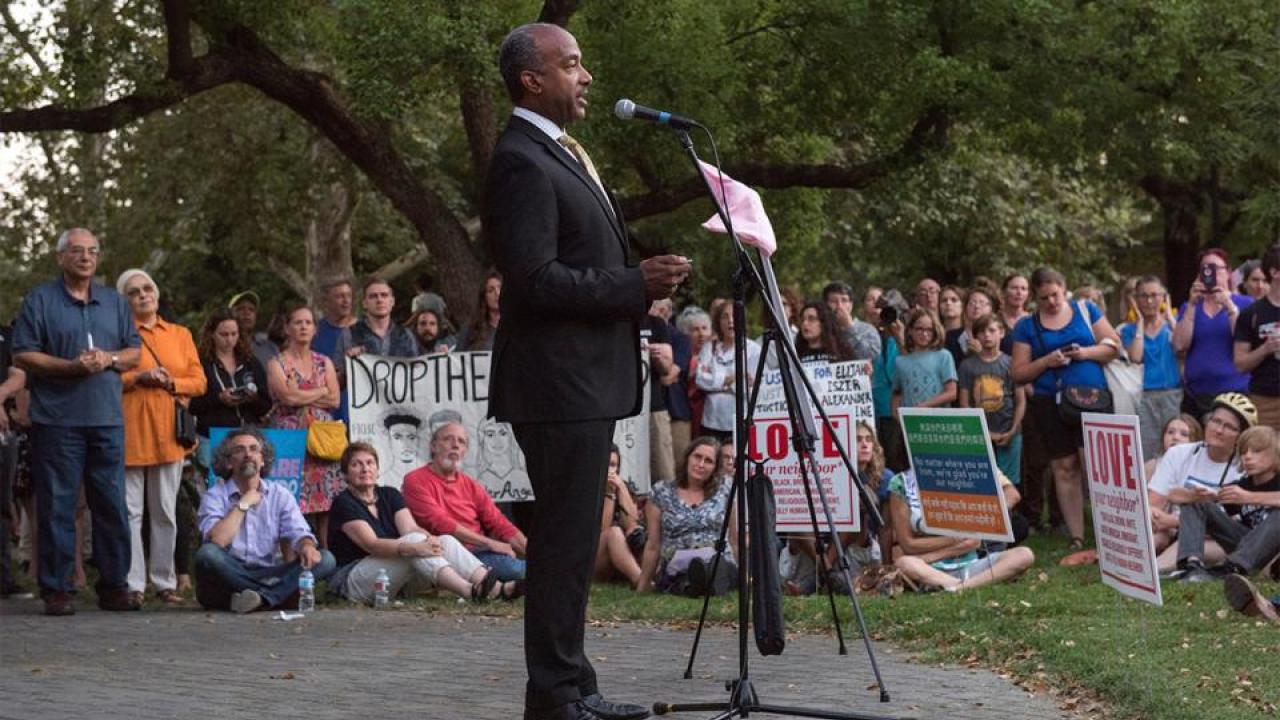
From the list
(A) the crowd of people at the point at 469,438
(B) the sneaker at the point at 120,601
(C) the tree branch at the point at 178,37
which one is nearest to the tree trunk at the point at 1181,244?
A: (A) the crowd of people at the point at 469,438

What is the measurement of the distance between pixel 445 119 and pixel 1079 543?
20481 millimetres

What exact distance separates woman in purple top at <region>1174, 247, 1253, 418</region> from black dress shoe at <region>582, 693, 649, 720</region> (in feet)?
31.1

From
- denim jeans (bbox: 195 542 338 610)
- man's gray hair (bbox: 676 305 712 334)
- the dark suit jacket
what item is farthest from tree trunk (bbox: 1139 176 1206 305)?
the dark suit jacket

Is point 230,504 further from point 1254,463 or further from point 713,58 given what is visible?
point 713,58

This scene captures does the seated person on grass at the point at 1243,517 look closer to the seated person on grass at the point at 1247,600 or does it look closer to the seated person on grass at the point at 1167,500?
the seated person on grass at the point at 1167,500

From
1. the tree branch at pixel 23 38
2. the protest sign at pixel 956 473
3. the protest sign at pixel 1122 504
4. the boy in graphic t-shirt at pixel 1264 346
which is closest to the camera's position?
the protest sign at pixel 1122 504

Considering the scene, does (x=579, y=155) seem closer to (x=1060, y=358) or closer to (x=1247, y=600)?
(x=1247, y=600)

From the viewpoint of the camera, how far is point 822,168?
992 inches

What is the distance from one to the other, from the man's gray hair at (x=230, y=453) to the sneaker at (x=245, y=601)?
882 mm

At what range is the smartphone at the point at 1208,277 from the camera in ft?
50.9

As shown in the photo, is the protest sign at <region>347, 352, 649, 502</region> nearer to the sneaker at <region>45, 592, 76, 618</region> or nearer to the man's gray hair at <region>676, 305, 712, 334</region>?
the man's gray hair at <region>676, 305, 712, 334</region>

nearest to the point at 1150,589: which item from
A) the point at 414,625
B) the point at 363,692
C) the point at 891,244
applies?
the point at 363,692

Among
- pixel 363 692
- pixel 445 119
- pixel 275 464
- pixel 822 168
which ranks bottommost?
pixel 363 692

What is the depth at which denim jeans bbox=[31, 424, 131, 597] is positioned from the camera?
12781mm
